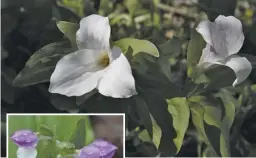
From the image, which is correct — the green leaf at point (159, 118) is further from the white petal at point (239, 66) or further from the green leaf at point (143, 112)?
the white petal at point (239, 66)

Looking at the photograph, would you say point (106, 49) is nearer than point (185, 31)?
Yes

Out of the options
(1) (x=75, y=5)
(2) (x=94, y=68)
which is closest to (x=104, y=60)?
(2) (x=94, y=68)

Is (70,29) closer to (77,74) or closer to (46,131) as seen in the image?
(77,74)

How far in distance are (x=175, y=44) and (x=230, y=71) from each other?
111 millimetres

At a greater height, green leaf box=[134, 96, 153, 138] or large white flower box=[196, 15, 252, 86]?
large white flower box=[196, 15, 252, 86]

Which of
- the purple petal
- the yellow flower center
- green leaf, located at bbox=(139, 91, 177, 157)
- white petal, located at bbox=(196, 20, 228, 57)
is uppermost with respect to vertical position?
white petal, located at bbox=(196, 20, 228, 57)

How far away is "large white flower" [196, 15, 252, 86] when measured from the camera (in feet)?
3.50

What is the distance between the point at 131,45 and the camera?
3.53 feet

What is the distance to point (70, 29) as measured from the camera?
3.54 feet

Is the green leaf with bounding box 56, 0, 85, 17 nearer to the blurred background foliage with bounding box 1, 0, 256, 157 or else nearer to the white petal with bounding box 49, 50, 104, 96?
the blurred background foliage with bounding box 1, 0, 256, 157

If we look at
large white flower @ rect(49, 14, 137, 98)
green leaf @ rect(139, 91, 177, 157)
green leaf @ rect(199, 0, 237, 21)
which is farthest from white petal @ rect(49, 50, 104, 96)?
green leaf @ rect(199, 0, 237, 21)

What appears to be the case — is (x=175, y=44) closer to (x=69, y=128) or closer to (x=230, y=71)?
(x=230, y=71)

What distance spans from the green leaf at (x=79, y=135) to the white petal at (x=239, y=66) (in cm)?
28

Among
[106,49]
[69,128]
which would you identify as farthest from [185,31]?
[69,128]
